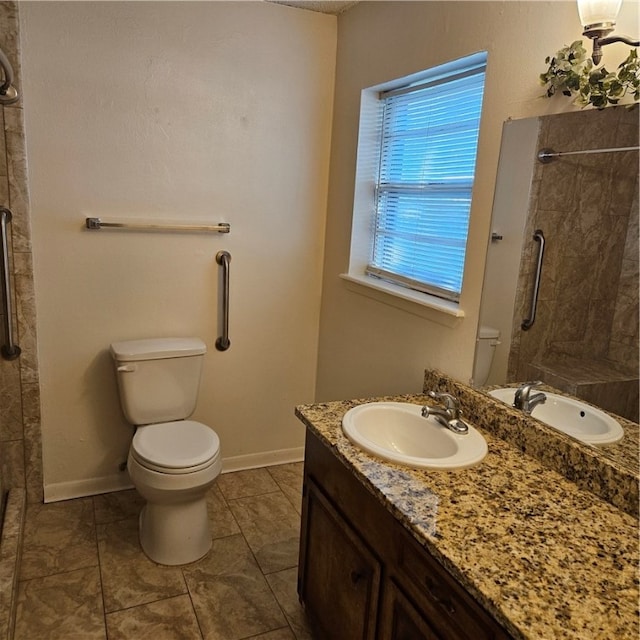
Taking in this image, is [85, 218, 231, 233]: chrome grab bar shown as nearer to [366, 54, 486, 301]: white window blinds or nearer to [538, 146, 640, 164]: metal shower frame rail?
[366, 54, 486, 301]: white window blinds

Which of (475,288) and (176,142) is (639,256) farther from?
(176,142)

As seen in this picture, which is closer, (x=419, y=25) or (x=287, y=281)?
(x=419, y=25)

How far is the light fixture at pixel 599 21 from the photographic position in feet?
4.19

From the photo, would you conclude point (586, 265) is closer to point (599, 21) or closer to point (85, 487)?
point (599, 21)

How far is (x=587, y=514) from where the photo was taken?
4.19 ft

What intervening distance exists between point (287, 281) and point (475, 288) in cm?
121

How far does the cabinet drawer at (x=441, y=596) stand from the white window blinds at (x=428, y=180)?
111cm

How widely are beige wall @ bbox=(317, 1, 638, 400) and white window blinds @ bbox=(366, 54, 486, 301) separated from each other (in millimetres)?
135

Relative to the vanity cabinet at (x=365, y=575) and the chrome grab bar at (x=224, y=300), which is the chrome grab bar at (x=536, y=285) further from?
the chrome grab bar at (x=224, y=300)

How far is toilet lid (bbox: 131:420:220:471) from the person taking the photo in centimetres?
212

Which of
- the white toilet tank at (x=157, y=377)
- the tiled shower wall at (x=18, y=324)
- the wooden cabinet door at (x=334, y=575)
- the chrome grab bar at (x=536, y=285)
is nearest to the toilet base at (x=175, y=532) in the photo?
the white toilet tank at (x=157, y=377)

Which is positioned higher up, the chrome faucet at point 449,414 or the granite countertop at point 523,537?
the chrome faucet at point 449,414

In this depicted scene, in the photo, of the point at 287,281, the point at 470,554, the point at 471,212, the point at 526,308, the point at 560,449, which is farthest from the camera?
the point at 287,281

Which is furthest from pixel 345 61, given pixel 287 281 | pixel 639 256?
pixel 639 256
